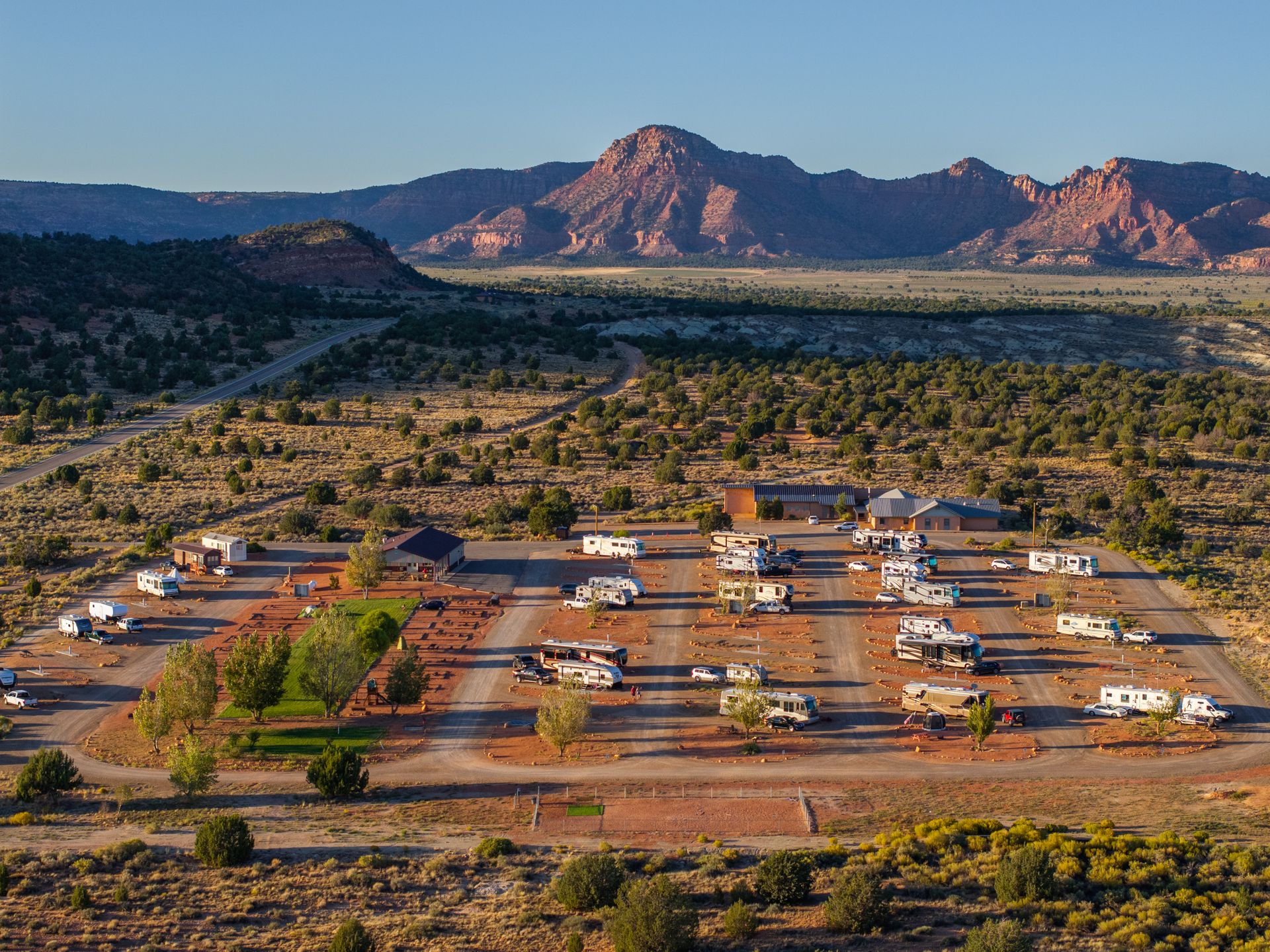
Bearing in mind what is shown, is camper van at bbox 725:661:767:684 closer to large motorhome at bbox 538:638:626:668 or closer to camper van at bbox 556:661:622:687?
camper van at bbox 556:661:622:687

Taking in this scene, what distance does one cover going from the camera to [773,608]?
4844 centimetres

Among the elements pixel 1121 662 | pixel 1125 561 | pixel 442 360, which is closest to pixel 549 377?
pixel 442 360

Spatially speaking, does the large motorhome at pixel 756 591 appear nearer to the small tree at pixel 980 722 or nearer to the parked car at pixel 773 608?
the parked car at pixel 773 608

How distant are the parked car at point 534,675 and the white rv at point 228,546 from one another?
19603 millimetres

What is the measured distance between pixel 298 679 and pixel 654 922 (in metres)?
19.7

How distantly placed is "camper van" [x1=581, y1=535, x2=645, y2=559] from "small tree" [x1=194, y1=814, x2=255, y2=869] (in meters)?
29.6

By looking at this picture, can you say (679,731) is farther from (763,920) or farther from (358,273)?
(358,273)

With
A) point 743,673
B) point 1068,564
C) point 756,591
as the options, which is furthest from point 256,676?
point 1068,564

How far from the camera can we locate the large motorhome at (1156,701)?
36.9m

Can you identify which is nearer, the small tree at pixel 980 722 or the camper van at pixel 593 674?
the small tree at pixel 980 722

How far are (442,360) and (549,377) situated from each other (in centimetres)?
1038

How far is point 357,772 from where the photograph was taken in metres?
31.8

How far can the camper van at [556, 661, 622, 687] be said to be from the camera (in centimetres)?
3981

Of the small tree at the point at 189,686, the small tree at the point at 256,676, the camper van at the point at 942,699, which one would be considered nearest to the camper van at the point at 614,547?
the camper van at the point at 942,699
